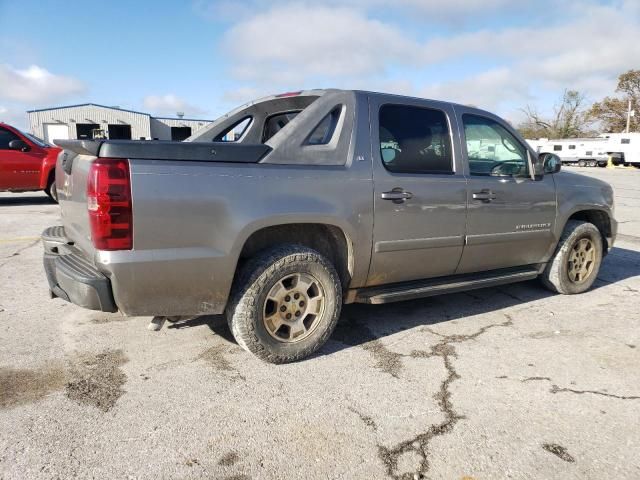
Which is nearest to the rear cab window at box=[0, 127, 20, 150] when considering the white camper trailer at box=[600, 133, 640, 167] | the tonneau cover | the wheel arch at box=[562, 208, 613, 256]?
the tonneau cover

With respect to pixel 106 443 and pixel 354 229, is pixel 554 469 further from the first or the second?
pixel 106 443

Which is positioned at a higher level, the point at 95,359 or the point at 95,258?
the point at 95,258

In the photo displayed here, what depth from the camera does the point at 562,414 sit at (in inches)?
110

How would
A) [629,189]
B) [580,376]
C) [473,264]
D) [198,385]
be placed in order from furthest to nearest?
[629,189]
[473,264]
[580,376]
[198,385]

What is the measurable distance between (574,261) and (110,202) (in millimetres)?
4511

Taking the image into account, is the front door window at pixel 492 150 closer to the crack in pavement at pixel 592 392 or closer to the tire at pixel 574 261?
the tire at pixel 574 261

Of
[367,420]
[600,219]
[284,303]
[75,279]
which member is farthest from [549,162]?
[75,279]

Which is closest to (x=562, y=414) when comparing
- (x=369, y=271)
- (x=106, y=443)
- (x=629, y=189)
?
(x=369, y=271)

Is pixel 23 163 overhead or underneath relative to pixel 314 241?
overhead

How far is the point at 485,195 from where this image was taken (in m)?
4.06

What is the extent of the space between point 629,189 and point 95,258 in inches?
776

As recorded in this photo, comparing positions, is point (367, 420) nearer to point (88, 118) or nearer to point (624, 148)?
point (624, 148)

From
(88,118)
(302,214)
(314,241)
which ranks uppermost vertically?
(88,118)

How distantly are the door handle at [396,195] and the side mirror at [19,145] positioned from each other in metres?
9.97
